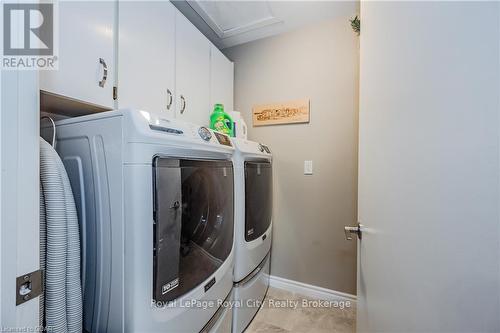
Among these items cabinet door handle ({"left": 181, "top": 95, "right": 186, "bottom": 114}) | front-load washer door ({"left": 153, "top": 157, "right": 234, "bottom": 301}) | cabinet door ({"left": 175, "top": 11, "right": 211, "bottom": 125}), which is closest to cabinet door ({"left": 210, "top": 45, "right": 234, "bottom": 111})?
cabinet door ({"left": 175, "top": 11, "right": 211, "bottom": 125})

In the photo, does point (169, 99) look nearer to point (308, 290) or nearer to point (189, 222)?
point (189, 222)

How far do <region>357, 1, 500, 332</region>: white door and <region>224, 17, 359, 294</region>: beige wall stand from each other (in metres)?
1.23

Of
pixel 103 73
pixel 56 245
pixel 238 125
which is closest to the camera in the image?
pixel 56 245

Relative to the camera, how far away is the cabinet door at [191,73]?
152 cm

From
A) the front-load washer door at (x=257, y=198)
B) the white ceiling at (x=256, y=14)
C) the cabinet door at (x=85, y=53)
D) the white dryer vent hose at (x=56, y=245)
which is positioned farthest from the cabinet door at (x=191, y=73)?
the white dryer vent hose at (x=56, y=245)

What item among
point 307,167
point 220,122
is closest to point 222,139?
point 220,122

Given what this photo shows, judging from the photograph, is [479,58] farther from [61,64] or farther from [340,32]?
[340,32]

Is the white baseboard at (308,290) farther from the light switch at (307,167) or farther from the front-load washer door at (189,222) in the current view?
the front-load washer door at (189,222)

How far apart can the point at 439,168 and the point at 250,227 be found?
4.03 feet

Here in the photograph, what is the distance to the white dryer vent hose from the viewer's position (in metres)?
0.65

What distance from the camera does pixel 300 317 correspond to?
1.67 meters

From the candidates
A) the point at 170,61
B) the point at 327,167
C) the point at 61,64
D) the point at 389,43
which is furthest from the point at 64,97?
the point at 327,167

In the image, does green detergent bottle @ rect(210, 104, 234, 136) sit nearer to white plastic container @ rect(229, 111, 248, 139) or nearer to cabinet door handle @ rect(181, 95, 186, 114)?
white plastic container @ rect(229, 111, 248, 139)

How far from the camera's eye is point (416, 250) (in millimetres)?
461
